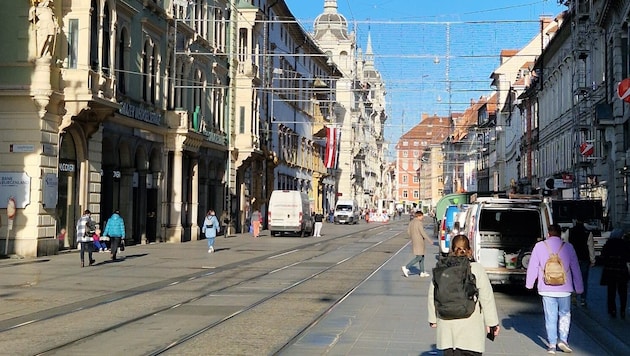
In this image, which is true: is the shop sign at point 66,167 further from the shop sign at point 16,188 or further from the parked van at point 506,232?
the parked van at point 506,232

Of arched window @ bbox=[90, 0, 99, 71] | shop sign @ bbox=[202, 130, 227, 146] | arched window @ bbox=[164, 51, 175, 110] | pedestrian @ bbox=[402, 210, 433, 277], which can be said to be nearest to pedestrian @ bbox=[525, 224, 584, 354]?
pedestrian @ bbox=[402, 210, 433, 277]

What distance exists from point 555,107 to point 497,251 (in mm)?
40979

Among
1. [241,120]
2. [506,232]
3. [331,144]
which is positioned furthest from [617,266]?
[331,144]

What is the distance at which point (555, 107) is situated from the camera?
57656 millimetres

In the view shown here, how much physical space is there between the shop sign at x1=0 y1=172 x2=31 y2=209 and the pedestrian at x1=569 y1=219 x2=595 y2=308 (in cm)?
1747

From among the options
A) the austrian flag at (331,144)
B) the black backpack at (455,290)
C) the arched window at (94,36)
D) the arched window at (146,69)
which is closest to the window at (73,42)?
the arched window at (94,36)

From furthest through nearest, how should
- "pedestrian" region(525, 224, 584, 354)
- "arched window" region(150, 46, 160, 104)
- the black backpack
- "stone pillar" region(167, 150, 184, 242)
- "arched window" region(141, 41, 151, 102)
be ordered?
"stone pillar" region(167, 150, 184, 242) < "arched window" region(150, 46, 160, 104) < "arched window" region(141, 41, 151, 102) < "pedestrian" region(525, 224, 584, 354) < the black backpack

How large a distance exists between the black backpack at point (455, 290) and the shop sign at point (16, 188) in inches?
880

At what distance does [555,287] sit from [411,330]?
2.57 meters

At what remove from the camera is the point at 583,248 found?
56.5 ft

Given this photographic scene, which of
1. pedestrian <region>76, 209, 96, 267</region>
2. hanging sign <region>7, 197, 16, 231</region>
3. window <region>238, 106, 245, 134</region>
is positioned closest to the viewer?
pedestrian <region>76, 209, 96, 267</region>

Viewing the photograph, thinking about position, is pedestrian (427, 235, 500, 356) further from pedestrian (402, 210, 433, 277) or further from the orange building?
the orange building

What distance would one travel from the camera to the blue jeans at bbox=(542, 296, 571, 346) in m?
11.3

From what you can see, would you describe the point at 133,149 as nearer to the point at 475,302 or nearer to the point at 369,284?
the point at 369,284
